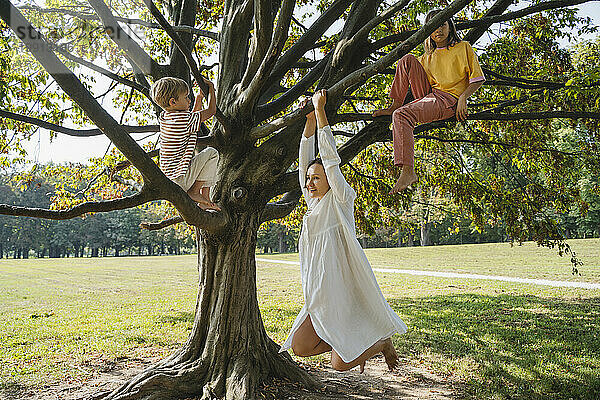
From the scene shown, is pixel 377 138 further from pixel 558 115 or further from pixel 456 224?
pixel 456 224

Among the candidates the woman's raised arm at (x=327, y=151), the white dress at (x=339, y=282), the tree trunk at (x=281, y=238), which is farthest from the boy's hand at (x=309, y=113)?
the tree trunk at (x=281, y=238)

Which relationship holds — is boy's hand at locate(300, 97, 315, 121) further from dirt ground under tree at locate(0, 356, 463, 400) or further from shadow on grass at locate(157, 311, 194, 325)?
shadow on grass at locate(157, 311, 194, 325)

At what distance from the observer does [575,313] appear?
36.1ft

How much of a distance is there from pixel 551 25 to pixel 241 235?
593 cm

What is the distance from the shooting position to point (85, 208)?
4250mm

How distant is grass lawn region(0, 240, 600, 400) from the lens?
697 cm

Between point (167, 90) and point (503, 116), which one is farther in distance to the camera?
point (503, 116)

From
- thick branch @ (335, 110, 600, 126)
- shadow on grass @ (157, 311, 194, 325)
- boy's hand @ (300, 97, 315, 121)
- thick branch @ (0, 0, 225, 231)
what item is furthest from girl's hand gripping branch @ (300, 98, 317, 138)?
shadow on grass @ (157, 311, 194, 325)

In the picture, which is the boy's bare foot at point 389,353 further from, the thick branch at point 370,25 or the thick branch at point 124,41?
the thick branch at point 124,41

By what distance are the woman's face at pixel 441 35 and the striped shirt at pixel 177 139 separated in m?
2.36

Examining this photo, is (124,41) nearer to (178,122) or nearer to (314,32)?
(178,122)

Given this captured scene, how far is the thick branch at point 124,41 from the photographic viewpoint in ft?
14.7

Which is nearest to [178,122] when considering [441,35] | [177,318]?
[441,35]

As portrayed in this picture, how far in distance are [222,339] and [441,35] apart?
4.28 metres
